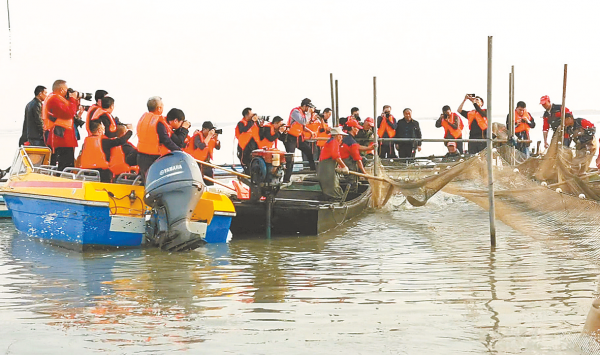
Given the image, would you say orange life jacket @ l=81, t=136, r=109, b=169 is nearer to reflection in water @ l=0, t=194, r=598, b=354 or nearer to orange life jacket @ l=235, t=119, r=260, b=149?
reflection in water @ l=0, t=194, r=598, b=354

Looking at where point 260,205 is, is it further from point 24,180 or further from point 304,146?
point 304,146

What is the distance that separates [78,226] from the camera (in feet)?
36.8

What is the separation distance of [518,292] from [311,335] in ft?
7.80

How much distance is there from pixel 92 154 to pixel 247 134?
4783 millimetres

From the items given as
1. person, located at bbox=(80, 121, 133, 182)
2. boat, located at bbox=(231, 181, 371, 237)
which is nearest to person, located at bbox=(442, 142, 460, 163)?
boat, located at bbox=(231, 181, 371, 237)

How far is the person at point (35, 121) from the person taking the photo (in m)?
14.4

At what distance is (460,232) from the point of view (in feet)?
44.1

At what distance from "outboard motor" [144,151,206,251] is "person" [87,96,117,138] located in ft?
6.62

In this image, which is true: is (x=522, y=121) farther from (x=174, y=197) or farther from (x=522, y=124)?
(x=174, y=197)

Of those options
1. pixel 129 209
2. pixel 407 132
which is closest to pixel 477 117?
pixel 407 132

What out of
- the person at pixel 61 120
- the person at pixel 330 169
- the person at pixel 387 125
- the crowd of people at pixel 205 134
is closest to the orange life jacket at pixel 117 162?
the crowd of people at pixel 205 134

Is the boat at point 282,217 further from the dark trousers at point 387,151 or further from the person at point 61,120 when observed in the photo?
the dark trousers at point 387,151

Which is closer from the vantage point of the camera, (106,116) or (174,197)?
(174,197)

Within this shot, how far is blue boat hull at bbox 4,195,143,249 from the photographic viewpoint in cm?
1109
